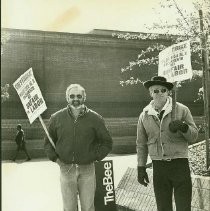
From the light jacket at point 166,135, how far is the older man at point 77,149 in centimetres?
45

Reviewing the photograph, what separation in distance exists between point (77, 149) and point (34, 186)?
15.4 feet

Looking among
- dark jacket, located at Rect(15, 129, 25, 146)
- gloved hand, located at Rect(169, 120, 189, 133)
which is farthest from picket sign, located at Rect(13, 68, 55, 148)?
dark jacket, located at Rect(15, 129, 25, 146)

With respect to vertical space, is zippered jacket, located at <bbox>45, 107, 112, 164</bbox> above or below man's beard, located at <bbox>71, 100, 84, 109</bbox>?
below

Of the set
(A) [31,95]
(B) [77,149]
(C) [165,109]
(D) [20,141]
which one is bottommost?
(D) [20,141]

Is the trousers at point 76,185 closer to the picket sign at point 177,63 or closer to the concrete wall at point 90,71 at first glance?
the picket sign at point 177,63

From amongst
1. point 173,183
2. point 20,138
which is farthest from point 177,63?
point 20,138

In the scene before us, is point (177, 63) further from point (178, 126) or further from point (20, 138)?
point (20, 138)

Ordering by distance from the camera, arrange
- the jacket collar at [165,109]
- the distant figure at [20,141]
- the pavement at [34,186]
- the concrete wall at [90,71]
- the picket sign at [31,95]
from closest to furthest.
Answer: the jacket collar at [165,109] < the picket sign at [31,95] < the pavement at [34,186] < the distant figure at [20,141] < the concrete wall at [90,71]

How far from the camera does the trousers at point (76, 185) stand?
14.8 ft

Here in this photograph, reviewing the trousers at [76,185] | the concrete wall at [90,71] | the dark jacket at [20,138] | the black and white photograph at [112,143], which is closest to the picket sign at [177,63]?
the black and white photograph at [112,143]

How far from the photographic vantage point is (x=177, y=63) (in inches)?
194

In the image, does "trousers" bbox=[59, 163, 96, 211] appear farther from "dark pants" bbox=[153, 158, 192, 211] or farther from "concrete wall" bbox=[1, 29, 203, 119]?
"concrete wall" bbox=[1, 29, 203, 119]

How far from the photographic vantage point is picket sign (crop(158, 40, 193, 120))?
481 cm

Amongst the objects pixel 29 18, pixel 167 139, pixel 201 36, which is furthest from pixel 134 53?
pixel 167 139
